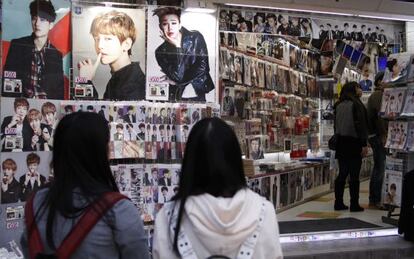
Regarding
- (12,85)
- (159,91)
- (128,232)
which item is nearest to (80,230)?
(128,232)

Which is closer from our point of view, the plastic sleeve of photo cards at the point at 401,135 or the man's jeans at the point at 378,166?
Answer: the plastic sleeve of photo cards at the point at 401,135

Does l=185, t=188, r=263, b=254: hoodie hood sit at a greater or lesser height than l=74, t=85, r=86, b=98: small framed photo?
lesser

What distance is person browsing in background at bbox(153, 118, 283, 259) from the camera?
1.94 metres

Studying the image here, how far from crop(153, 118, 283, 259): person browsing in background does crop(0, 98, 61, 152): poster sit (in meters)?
3.00

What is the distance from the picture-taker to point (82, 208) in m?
1.95

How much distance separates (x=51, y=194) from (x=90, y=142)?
255mm

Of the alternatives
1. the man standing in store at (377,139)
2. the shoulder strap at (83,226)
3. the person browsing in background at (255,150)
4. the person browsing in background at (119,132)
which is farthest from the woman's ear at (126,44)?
the man standing in store at (377,139)

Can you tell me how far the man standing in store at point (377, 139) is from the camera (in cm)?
779

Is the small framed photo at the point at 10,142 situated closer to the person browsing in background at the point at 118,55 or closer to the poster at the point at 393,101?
the person browsing in background at the point at 118,55

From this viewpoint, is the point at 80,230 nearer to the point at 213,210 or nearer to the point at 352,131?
the point at 213,210

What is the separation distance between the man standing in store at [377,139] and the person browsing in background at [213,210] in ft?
20.3

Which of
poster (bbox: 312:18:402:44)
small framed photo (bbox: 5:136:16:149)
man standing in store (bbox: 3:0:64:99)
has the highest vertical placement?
poster (bbox: 312:18:402:44)

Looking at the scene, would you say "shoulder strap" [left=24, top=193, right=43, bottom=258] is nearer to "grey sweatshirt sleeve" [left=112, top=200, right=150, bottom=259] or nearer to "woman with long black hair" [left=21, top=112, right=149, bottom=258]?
"woman with long black hair" [left=21, top=112, right=149, bottom=258]

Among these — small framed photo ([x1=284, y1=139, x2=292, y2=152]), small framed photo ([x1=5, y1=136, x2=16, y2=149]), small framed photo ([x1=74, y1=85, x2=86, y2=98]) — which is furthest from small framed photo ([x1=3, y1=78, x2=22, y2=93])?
small framed photo ([x1=284, y1=139, x2=292, y2=152])
